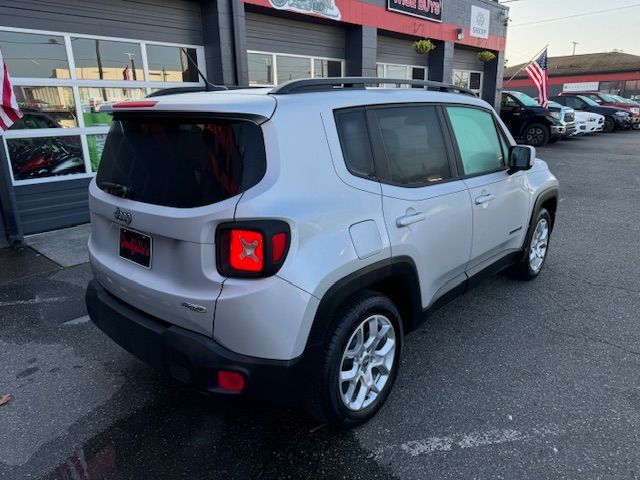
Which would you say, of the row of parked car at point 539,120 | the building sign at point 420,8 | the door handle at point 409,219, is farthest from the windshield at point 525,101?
the door handle at point 409,219

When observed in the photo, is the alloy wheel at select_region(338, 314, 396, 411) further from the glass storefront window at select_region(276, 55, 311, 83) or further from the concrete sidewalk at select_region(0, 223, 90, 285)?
the glass storefront window at select_region(276, 55, 311, 83)

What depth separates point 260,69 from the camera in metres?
9.73

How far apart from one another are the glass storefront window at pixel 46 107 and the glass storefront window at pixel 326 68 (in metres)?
5.83

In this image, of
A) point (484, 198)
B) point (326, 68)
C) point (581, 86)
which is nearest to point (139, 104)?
point (484, 198)

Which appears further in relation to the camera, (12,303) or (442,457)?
(12,303)

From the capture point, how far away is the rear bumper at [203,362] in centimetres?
207

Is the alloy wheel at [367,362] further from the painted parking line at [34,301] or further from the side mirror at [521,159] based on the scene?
the painted parking line at [34,301]

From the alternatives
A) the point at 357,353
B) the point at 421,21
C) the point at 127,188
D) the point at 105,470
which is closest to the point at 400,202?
the point at 357,353

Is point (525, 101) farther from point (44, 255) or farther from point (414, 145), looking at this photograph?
point (44, 255)

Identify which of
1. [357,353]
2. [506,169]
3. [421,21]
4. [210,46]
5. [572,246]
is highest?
[421,21]

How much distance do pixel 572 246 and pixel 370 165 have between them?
14.2 feet

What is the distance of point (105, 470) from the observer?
7.59 ft

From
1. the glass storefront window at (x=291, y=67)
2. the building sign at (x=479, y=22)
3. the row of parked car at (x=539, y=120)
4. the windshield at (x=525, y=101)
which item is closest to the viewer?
the glass storefront window at (x=291, y=67)

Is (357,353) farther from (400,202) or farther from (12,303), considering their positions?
(12,303)
